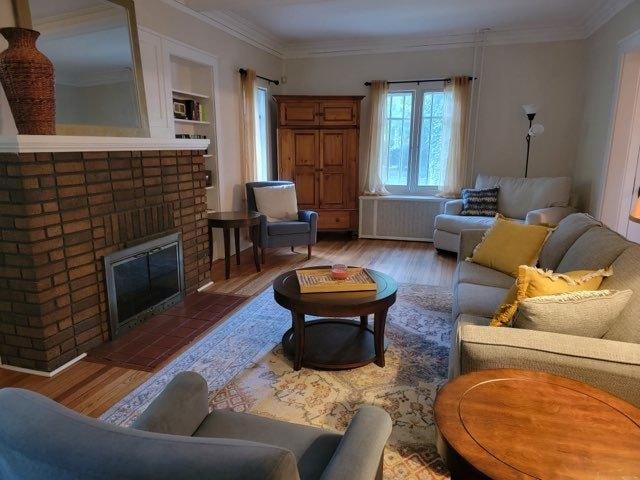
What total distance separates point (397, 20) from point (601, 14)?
205cm

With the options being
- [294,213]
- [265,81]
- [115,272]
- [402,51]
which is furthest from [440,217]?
[115,272]

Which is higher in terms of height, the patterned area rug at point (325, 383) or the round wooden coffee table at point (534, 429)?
the round wooden coffee table at point (534, 429)

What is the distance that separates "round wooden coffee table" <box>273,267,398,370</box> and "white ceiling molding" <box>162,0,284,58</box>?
286 cm

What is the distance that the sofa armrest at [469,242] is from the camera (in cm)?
317

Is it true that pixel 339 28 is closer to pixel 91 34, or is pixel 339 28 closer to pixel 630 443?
pixel 91 34

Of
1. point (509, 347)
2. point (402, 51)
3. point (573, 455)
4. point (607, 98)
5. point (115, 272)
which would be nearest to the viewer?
point (573, 455)

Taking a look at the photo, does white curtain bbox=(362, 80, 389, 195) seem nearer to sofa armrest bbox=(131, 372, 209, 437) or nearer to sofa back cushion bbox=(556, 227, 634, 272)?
sofa back cushion bbox=(556, 227, 634, 272)

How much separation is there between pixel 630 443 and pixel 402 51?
213 inches

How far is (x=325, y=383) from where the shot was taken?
2.29m

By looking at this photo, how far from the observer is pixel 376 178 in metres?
5.75

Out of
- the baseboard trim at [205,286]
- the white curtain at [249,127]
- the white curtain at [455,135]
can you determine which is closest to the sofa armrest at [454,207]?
the white curtain at [455,135]

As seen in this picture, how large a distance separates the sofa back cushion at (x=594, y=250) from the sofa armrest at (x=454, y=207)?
102 inches

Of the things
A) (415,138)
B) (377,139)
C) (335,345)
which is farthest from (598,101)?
(335,345)

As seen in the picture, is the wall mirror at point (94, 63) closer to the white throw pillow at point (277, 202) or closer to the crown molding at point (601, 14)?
the white throw pillow at point (277, 202)
